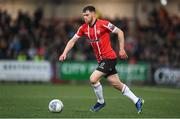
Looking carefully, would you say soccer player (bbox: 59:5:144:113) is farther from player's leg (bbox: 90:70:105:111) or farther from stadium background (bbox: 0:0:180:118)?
stadium background (bbox: 0:0:180:118)

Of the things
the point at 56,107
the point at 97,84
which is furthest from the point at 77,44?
the point at 56,107

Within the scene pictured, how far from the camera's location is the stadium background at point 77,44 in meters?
27.8

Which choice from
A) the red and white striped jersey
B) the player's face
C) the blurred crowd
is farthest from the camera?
the blurred crowd

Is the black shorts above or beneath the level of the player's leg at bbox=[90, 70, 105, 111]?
above

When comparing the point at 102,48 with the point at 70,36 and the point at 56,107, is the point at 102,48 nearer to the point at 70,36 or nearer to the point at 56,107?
the point at 56,107

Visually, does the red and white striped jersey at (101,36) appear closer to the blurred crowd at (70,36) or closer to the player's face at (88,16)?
the player's face at (88,16)

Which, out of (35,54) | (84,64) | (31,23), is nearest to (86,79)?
(84,64)

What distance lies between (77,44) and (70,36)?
0.55 metres

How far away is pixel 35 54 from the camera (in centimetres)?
2897

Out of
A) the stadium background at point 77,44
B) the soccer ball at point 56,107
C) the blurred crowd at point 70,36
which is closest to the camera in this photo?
the soccer ball at point 56,107

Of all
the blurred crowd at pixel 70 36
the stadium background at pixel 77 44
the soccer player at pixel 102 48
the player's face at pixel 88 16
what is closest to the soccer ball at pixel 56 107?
the soccer player at pixel 102 48

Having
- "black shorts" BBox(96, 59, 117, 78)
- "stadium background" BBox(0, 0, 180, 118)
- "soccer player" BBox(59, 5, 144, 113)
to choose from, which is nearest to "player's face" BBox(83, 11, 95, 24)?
"soccer player" BBox(59, 5, 144, 113)

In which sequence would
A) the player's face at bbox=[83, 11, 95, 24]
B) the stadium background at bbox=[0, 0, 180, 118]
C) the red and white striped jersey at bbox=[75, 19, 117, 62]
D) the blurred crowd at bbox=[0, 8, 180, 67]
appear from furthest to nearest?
the blurred crowd at bbox=[0, 8, 180, 67] < the stadium background at bbox=[0, 0, 180, 118] < the red and white striped jersey at bbox=[75, 19, 117, 62] < the player's face at bbox=[83, 11, 95, 24]

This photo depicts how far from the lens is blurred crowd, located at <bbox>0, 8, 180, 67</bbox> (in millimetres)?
29188
